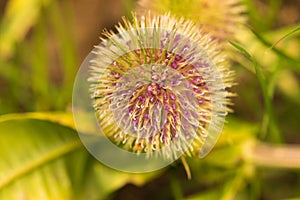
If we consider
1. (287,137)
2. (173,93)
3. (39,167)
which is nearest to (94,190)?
(39,167)

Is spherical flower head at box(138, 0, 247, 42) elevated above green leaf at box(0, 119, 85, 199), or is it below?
above

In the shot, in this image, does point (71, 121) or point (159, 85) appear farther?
point (71, 121)

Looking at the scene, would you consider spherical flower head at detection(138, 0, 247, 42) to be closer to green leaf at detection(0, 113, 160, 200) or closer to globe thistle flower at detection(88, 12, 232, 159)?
globe thistle flower at detection(88, 12, 232, 159)

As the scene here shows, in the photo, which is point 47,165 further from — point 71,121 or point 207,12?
point 207,12

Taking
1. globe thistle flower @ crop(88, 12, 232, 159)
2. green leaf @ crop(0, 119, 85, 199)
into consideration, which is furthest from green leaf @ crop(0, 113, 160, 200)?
globe thistle flower @ crop(88, 12, 232, 159)

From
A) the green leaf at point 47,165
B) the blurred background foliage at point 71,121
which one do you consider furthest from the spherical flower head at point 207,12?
the green leaf at point 47,165

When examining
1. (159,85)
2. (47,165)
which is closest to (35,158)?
(47,165)
